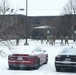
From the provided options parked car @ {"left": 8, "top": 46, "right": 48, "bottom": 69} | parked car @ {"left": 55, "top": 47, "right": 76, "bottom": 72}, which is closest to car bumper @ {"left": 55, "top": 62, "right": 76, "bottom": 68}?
parked car @ {"left": 55, "top": 47, "right": 76, "bottom": 72}

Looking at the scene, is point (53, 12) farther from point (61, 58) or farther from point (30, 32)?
point (61, 58)

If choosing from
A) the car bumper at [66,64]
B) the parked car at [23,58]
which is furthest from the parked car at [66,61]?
the parked car at [23,58]

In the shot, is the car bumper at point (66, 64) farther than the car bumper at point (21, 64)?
No

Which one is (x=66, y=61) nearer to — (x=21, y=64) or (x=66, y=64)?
(x=66, y=64)

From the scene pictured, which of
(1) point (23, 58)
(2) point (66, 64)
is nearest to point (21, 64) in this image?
(1) point (23, 58)

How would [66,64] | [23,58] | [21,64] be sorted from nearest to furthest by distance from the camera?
[66,64]
[23,58]
[21,64]

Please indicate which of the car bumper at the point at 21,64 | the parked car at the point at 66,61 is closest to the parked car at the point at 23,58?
the car bumper at the point at 21,64

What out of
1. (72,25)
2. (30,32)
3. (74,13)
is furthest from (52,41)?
(30,32)

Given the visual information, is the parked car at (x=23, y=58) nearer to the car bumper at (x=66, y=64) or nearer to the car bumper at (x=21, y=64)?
the car bumper at (x=21, y=64)

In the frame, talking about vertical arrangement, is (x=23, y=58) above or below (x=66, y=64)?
above

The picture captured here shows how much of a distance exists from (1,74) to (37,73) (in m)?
1.81

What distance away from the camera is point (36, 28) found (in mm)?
101062

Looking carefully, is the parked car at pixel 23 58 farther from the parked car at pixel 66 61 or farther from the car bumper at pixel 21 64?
the parked car at pixel 66 61

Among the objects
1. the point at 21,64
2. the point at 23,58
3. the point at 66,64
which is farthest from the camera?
the point at 21,64
